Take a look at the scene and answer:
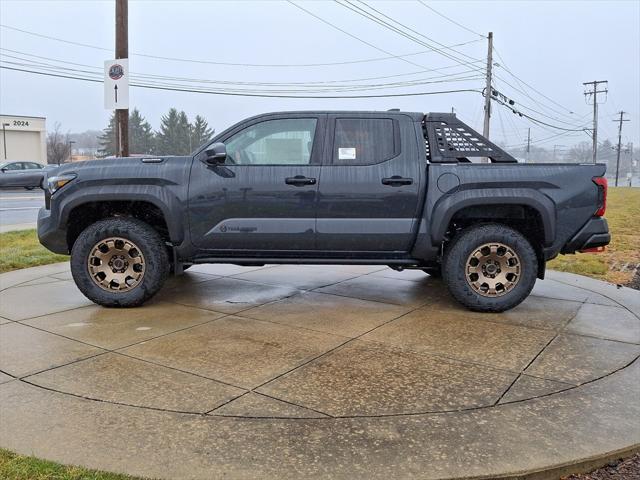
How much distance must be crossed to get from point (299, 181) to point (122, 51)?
622cm

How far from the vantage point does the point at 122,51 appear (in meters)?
9.56

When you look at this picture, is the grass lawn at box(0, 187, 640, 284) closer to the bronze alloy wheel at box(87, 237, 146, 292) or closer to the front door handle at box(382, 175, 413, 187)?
the bronze alloy wheel at box(87, 237, 146, 292)

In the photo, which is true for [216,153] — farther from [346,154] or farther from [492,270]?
[492,270]

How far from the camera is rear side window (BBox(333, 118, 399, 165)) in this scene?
5.14 metres

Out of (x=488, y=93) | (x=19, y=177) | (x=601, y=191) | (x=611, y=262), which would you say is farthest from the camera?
(x=488, y=93)

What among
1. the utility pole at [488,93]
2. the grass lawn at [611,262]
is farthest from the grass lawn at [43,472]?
the utility pole at [488,93]

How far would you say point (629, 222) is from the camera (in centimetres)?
1416

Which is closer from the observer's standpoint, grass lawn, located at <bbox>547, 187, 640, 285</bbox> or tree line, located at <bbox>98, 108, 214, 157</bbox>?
grass lawn, located at <bbox>547, 187, 640, 285</bbox>

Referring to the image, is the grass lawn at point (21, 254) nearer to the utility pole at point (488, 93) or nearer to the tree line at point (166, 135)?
the utility pole at point (488, 93)

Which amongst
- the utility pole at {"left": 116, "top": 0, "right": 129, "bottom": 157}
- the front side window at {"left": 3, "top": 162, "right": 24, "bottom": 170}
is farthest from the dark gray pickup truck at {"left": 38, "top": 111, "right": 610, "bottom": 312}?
the front side window at {"left": 3, "top": 162, "right": 24, "bottom": 170}


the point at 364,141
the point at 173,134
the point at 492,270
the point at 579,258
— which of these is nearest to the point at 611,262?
the point at 579,258

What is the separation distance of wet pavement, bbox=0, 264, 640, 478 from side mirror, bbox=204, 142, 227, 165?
4.61 ft

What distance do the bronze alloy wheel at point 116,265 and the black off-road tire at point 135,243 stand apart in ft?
0.12

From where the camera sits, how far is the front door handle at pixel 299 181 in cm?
502
